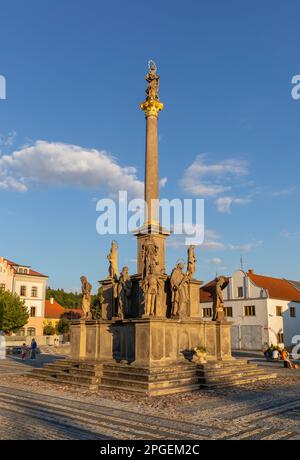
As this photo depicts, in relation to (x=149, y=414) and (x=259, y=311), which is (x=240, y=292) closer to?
(x=259, y=311)

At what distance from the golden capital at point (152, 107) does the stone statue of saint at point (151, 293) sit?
9203 millimetres

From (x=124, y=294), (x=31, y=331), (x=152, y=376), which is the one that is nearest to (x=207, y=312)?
(x=31, y=331)

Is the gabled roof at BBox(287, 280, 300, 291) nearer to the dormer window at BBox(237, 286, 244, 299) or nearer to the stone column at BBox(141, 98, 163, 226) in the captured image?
the dormer window at BBox(237, 286, 244, 299)

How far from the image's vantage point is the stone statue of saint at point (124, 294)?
1936cm

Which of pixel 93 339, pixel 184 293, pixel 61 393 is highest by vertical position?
pixel 184 293

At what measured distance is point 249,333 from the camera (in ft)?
151

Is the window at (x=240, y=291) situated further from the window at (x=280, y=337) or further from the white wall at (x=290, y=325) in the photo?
the window at (x=280, y=337)

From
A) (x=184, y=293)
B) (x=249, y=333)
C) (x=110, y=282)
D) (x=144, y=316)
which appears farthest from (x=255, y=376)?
(x=249, y=333)

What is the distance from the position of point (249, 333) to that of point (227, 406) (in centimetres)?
3538

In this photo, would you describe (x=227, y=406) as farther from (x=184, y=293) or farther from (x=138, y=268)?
(x=138, y=268)

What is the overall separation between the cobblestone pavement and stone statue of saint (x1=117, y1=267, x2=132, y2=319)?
4310mm

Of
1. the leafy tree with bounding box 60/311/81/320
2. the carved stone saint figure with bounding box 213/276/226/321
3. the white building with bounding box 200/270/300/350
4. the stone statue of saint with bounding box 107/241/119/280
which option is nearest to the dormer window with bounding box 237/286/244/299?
the white building with bounding box 200/270/300/350
